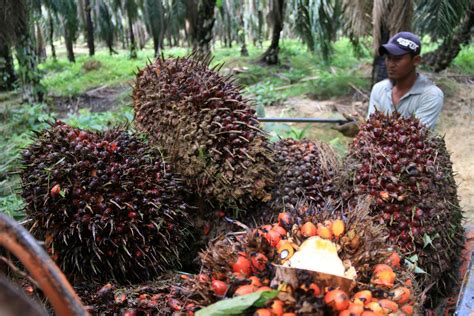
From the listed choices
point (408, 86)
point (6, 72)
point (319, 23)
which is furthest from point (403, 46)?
point (6, 72)

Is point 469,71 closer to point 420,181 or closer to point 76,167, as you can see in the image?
point 420,181

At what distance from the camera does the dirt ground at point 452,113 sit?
6023mm

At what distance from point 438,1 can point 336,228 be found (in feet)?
25.5

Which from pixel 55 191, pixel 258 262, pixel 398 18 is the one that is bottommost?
pixel 258 262

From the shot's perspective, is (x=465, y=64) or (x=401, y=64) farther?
(x=465, y=64)

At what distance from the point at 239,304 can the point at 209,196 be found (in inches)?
42.8

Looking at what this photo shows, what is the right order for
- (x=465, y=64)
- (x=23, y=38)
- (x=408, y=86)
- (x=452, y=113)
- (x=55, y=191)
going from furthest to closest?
(x=465, y=64), (x=23, y=38), (x=452, y=113), (x=408, y=86), (x=55, y=191)

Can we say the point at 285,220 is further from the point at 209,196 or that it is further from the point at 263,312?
the point at 209,196

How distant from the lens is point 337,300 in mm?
1182

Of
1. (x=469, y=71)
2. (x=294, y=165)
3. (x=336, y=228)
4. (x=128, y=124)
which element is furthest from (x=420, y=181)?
(x=469, y=71)

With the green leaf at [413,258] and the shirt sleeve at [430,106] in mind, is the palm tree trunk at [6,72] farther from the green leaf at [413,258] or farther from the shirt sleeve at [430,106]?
the green leaf at [413,258]

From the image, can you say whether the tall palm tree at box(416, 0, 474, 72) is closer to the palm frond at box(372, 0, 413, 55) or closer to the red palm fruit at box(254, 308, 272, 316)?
the palm frond at box(372, 0, 413, 55)

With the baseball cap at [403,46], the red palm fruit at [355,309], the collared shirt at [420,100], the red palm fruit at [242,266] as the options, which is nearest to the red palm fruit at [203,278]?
the red palm fruit at [242,266]

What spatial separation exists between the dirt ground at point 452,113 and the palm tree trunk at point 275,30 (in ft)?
Answer: 10.4
